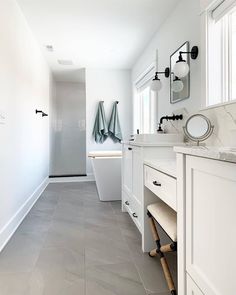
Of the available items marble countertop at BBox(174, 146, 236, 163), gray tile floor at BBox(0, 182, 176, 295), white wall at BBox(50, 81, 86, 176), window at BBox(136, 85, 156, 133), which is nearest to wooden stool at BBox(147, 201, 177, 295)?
gray tile floor at BBox(0, 182, 176, 295)

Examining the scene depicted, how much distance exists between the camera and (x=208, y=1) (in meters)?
1.76

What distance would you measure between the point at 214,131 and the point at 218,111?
147mm

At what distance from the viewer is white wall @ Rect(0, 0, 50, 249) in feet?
6.61

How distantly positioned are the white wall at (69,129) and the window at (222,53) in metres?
4.28

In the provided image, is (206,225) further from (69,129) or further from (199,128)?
(69,129)

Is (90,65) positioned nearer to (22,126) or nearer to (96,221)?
(22,126)

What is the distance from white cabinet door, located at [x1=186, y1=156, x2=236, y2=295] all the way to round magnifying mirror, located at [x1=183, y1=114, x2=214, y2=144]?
0.77m

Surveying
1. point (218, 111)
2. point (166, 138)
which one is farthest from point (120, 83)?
point (218, 111)

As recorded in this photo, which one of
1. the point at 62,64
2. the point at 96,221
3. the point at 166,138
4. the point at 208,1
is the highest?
the point at 62,64

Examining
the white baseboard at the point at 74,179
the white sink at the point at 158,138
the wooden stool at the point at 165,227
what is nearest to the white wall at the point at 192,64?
the white sink at the point at 158,138

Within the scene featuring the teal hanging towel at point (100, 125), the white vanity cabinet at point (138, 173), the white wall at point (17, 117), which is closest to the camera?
the white vanity cabinet at point (138, 173)

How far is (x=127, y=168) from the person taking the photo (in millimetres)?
2639

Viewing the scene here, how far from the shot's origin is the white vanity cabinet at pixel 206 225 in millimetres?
709

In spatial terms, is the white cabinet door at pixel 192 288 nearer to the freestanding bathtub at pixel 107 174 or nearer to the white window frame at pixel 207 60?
the white window frame at pixel 207 60
